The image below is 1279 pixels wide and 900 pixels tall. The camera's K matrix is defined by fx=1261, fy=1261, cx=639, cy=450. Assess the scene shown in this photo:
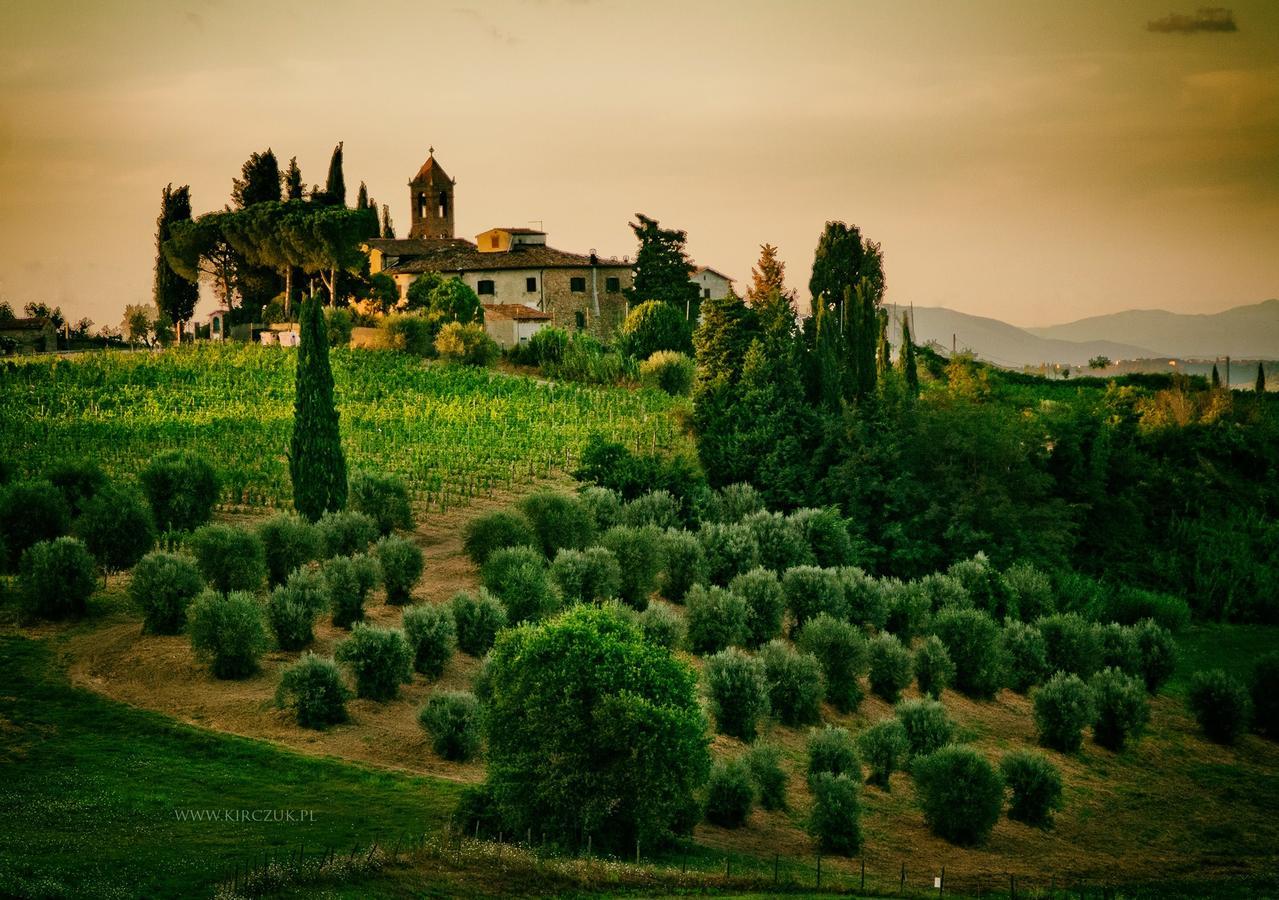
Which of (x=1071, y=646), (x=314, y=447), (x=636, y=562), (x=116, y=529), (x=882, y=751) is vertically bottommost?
(x=882, y=751)

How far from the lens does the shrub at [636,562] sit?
2888cm

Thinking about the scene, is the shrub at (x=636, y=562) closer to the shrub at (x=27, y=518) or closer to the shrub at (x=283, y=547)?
the shrub at (x=283, y=547)

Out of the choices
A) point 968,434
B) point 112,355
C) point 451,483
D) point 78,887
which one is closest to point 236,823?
point 78,887

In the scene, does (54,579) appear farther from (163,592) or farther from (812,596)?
(812,596)

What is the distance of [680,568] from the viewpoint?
30.7 meters

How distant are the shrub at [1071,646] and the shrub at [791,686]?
865cm

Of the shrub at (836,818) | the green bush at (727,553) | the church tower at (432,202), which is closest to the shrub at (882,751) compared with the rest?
the shrub at (836,818)

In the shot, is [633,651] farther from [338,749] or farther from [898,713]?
[898,713]

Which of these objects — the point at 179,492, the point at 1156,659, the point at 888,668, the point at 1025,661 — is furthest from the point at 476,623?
the point at 1156,659

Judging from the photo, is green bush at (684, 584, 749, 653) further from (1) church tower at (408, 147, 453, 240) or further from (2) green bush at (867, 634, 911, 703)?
(1) church tower at (408, 147, 453, 240)

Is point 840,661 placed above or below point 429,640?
below

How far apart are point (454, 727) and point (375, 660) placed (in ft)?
8.55

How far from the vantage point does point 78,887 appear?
1232 centimetres

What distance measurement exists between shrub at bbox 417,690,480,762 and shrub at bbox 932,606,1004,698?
13.0 metres
